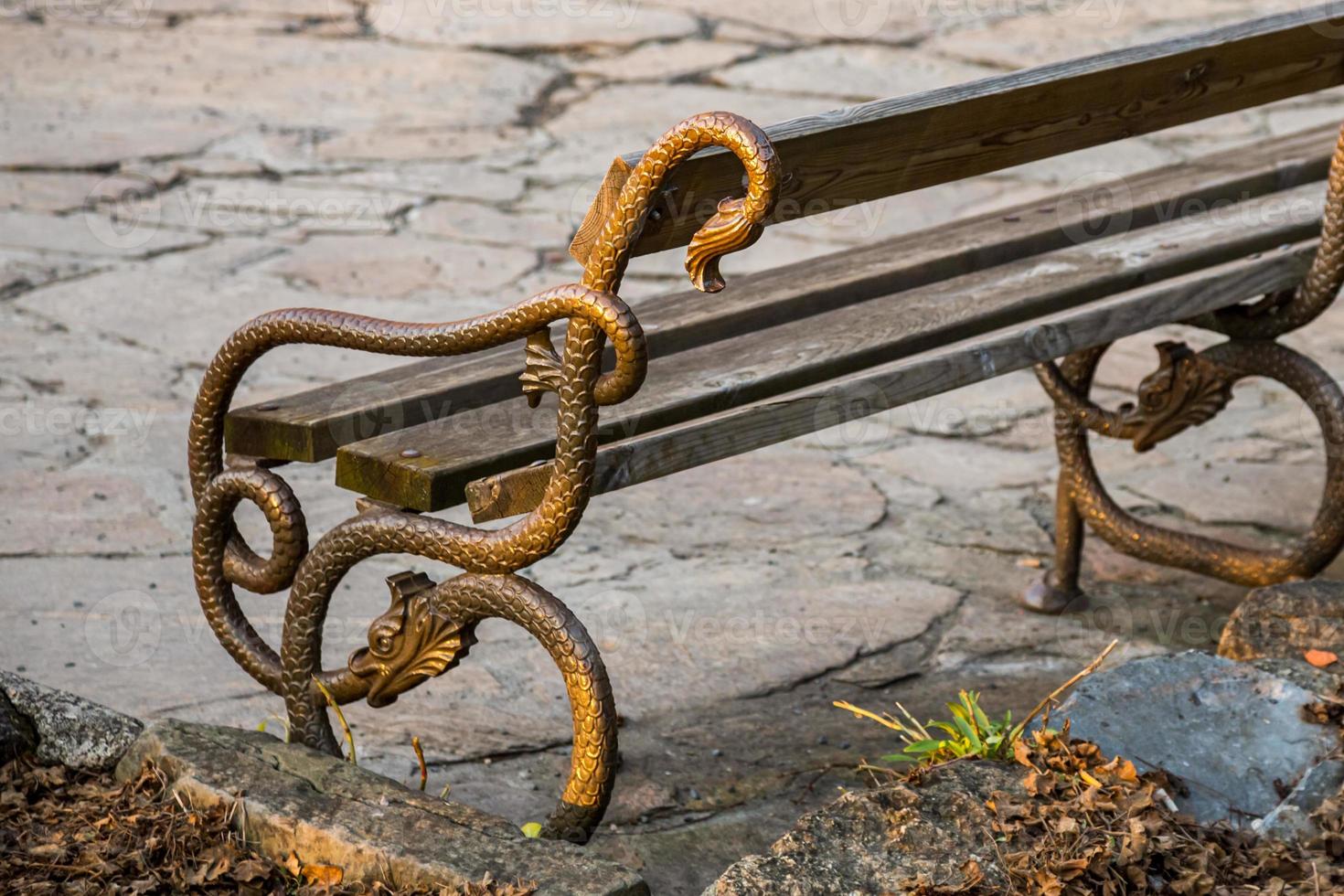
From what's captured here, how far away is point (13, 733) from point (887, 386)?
1.41 meters

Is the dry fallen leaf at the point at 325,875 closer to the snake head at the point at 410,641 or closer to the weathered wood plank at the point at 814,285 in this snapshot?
the snake head at the point at 410,641

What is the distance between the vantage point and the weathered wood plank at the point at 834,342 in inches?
92.2

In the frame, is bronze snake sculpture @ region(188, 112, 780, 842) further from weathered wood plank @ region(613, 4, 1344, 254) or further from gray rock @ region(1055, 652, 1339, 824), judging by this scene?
gray rock @ region(1055, 652, 1339, 824)

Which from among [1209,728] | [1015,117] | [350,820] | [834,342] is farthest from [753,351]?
[350,820]

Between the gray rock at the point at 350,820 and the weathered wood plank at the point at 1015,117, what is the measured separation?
2.51ft

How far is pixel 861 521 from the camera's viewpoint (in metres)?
3.85

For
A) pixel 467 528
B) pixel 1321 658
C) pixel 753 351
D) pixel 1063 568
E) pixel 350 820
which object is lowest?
pixel 1063 568

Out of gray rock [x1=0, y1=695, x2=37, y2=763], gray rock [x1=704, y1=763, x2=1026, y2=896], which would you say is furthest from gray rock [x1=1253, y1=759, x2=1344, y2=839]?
gray rock [x1=0, y1=695, x2=37, y2=763]

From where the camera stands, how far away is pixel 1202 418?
3342 millimetres

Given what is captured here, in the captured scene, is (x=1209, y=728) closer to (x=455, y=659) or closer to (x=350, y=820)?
(x=455, y=659)

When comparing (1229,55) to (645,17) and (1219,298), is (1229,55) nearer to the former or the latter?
(1219,298)

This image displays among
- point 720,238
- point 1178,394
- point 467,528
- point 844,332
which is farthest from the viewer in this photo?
point 1178,394

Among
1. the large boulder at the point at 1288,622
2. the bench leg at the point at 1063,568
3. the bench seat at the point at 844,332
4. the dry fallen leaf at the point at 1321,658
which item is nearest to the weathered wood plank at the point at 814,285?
the bench seat at the point at 844,332

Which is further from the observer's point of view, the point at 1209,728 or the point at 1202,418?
the point at 1202,418
